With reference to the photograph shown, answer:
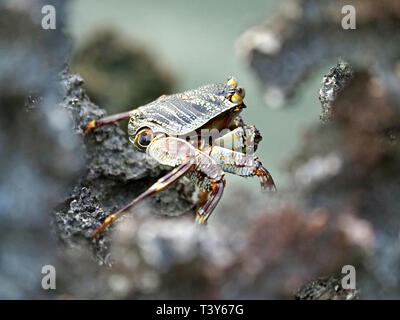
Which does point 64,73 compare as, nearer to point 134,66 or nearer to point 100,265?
point 100,265

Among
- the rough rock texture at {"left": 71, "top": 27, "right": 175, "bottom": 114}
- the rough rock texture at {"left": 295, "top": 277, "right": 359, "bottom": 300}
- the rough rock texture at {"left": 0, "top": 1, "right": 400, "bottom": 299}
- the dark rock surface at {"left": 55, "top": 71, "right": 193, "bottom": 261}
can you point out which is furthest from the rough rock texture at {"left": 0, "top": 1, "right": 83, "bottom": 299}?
the rough rock texture at {"left": 71, "top": 27, "right": 175, "bottom": 114}

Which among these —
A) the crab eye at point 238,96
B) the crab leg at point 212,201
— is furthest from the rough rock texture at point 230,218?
the crab eye at point 238,96

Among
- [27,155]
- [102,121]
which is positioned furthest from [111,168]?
[27,155]

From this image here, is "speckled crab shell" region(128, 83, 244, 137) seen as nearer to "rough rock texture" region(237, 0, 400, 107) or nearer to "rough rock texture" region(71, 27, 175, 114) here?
"rough rock texture" region(237, 0, 400, 107)

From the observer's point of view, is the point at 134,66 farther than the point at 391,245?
Yes

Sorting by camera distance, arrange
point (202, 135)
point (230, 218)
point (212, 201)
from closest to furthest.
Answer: point (230, 218) < point (212, 201) < point (202, 135)

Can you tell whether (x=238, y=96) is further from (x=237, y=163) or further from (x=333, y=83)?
(x=333, y=83)
